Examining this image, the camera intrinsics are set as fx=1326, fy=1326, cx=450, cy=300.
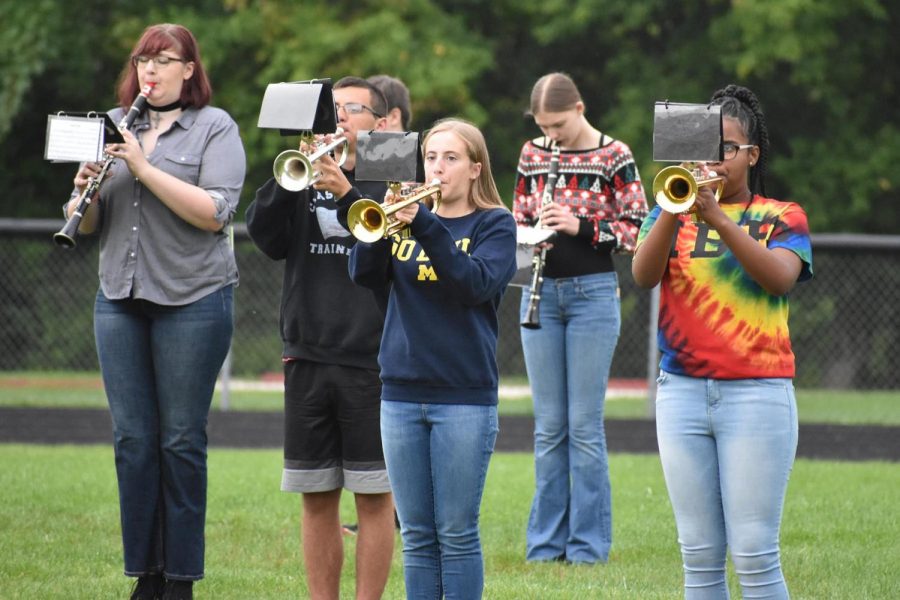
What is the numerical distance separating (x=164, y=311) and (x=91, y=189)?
21.9 inches

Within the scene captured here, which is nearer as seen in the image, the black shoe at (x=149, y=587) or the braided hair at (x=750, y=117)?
the braided hair at (x=750, y=117)

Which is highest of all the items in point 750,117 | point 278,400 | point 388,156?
point 750,117

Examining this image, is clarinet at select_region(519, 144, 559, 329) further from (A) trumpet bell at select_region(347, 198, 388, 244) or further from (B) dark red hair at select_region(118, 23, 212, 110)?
(A) trumpet bell at select_region(347, 198, 388, 244)

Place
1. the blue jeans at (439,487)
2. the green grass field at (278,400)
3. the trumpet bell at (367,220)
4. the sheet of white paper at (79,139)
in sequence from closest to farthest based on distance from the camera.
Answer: the trumpet bell at (367,220)
the blue jeans at (439,487)
the sheet of white paper at (79,139)
the green grass field at (278,400)

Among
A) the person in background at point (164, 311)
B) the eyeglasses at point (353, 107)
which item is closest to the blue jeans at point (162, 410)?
the person in background at point (164, 311)

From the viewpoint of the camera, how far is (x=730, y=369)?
4211mm

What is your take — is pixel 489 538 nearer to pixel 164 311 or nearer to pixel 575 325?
pixel 575 325

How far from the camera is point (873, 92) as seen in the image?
21.6 m

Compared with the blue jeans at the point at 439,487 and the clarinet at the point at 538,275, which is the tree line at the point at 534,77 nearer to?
the clarinet at the point at 538,275

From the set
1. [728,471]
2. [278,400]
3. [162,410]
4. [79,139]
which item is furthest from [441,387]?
[278,400]

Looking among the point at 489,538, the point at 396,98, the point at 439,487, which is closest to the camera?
the point at 439,487

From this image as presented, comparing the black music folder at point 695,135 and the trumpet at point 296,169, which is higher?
the black music folder at point 695,135

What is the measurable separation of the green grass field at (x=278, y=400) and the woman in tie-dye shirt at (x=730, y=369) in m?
8.91

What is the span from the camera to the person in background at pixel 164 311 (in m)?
5.30
